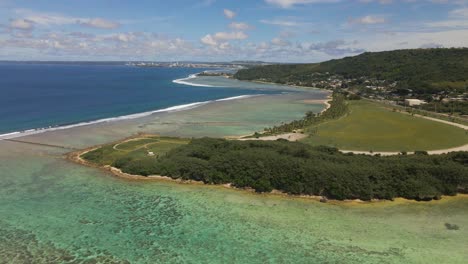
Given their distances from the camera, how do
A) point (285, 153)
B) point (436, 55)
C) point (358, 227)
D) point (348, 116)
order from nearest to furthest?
point (358, 227)
point (285, 153)
point (348, 116)
point (436, 55)

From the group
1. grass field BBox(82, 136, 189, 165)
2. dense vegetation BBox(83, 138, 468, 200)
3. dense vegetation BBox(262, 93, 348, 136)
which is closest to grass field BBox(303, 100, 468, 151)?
dense vegetation BBox(262, 93, 348, 136)

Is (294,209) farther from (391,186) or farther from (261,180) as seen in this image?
(391,186)

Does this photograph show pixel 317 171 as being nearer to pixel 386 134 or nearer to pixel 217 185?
pixel 217 185

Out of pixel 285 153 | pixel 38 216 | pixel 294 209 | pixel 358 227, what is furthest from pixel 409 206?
pixel 38 216

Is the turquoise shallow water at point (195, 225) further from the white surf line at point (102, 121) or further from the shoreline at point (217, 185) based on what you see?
the white surf line at point (102, 121)

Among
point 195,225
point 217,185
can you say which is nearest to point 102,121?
point 217,185

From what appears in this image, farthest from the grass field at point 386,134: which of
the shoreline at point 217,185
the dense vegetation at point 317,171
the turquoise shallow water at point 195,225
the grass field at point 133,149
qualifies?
the grass field at point 133,149
